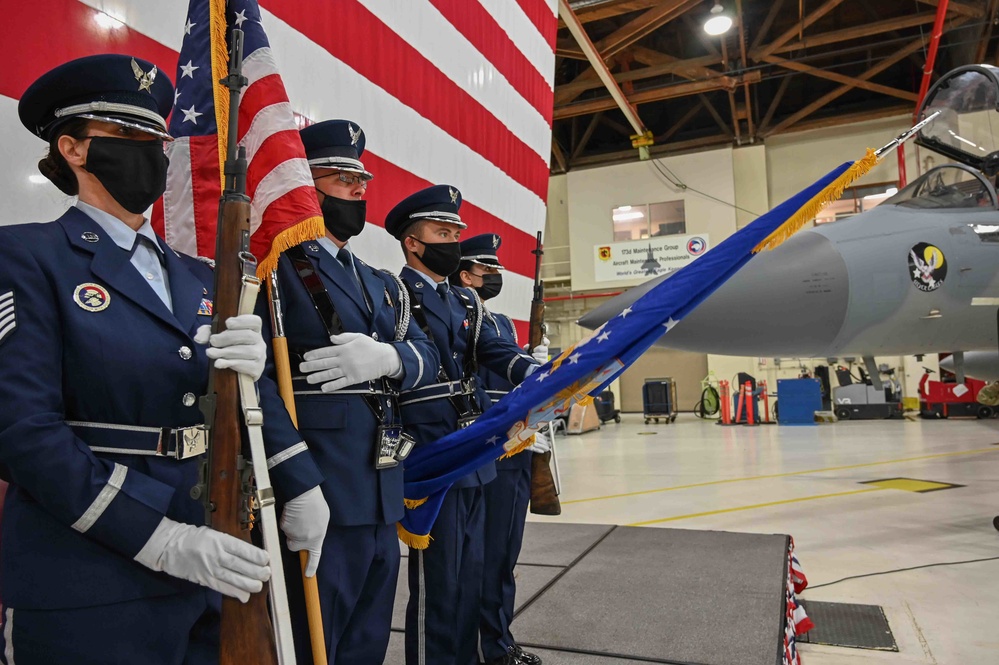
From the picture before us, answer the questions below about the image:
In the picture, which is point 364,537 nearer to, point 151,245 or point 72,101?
point 151,245

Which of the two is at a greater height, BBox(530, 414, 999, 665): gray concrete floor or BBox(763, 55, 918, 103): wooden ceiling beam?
BBox(763, 55, 918, 103): wooden ceiling beam

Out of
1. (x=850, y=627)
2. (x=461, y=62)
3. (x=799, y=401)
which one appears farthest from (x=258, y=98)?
(x=799, y=401)

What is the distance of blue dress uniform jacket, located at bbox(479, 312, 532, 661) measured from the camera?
6.15 ft

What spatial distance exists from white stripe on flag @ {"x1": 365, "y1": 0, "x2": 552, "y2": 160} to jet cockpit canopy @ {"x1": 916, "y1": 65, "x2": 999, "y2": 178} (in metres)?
2.40

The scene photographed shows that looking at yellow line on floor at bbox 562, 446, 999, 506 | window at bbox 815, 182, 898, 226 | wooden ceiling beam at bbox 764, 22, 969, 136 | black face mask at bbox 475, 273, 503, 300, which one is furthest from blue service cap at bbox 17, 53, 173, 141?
window at bbox 815, 182, 898, 226

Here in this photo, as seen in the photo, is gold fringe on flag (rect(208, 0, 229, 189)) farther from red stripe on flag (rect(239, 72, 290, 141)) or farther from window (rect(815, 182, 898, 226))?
window (rect(815, 182, 898, 226))

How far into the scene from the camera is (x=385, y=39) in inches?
108

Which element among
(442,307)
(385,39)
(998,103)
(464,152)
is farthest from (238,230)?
(998,103)

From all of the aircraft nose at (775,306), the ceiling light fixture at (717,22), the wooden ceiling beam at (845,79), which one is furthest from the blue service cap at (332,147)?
the wooden ceiling beam at (845,79)

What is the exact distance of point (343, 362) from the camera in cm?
120

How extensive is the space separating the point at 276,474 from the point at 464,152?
8.67 ft

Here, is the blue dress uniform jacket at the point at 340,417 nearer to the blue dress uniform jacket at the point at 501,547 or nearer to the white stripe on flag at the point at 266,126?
the white stripe on flag at the point at 266,126

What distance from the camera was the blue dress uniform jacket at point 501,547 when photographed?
1.87 metres

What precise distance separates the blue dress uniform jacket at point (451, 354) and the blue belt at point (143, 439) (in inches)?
30.8
